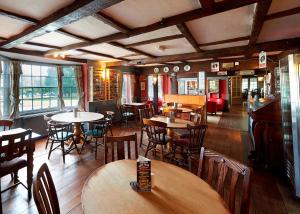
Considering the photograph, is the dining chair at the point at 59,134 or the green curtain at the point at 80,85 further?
the green curtain at the point at 80,85

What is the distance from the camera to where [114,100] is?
7074 millimetres

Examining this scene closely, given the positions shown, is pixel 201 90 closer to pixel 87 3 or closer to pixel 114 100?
pixel 114 100

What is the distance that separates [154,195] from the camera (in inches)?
46.6

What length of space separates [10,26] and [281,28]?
13.9 ft

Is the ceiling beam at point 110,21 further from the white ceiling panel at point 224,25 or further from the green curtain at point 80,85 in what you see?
the green curtain at point 80,85

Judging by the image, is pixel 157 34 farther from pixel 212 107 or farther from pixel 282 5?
pixel 212 107

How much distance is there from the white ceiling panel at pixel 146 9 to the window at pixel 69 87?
4026 millimetres

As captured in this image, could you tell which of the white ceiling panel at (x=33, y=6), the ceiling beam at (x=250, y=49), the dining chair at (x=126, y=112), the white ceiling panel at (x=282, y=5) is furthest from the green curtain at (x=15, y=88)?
the white ceiling panel at (x=282, y=5)

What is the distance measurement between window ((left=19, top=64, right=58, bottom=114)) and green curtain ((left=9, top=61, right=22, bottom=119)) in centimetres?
28

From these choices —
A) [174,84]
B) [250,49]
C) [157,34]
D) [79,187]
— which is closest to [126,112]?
[174,84]

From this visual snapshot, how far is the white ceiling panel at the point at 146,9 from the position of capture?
6.31ft

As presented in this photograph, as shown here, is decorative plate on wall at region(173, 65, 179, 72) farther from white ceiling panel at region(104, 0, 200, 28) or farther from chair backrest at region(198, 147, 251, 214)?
chair backrest at region(198, 147, 251, 214)

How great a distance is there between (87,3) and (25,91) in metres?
4.28

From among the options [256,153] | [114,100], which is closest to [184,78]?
[114,100]
